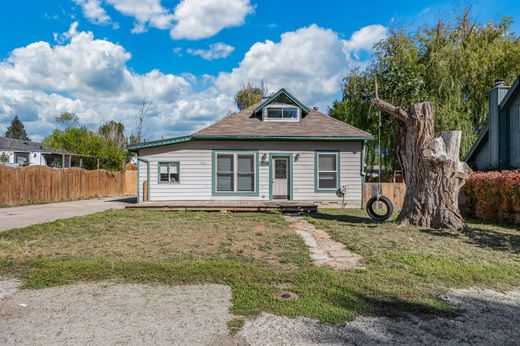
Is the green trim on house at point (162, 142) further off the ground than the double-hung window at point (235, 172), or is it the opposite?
the green trim on house at point (162, 142)

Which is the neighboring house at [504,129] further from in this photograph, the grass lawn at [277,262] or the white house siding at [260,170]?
the grass lawn at [277,262]

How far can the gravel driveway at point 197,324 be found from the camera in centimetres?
301

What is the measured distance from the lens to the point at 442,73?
17656mm

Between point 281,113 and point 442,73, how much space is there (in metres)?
8.27

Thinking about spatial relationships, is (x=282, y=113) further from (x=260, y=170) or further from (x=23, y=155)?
(x=23, y=155)

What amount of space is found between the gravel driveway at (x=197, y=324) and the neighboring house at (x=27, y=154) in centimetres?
3460

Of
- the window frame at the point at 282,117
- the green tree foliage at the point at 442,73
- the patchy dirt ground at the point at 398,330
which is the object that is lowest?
the patchy dirt ground at the point at 398,330

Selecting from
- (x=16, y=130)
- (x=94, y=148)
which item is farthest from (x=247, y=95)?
(x=16, y=130)

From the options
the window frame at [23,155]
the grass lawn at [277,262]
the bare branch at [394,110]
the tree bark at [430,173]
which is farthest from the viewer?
the window frame at [23,155]

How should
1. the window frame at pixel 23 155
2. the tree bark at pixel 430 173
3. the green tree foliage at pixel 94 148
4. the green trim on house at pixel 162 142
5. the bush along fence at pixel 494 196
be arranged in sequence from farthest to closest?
the window frame at pixel 23 155, the green tree foliage at pixel 94 148, the green trim on house at pixel 162 142, the bush along fence at pixel 494 196, the tree bark at pixel 430 173

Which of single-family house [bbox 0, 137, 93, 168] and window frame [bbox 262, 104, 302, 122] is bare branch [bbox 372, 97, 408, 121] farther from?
single-family house [bbox 0, 137, 93, 168]

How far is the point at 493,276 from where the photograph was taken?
483 centimetres

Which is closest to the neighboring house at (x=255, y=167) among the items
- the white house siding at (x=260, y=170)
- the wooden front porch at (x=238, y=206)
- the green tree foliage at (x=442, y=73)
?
the white house siding at (x=260, y=170)

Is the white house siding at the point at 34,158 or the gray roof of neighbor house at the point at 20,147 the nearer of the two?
the gray roof of neighbor house at the point at 20,147
